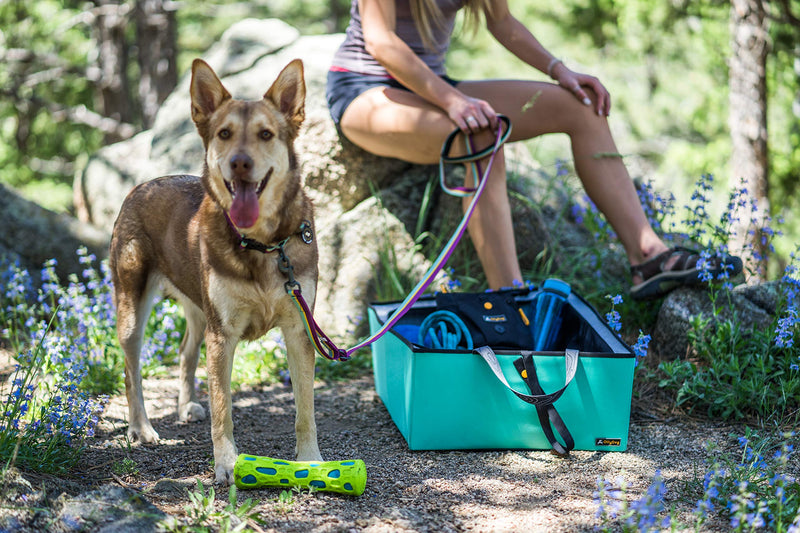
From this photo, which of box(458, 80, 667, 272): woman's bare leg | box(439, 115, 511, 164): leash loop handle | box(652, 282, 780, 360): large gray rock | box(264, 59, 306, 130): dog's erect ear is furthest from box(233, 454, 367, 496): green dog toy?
box(458, 80, 667, 272): woman's bare leg

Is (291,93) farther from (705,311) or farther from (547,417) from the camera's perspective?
(705,311)

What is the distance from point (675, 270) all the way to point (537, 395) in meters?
1.46

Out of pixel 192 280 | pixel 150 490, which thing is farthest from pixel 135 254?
pixel 150 490

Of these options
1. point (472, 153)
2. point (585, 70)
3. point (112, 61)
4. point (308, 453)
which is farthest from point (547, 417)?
point (585, 70)

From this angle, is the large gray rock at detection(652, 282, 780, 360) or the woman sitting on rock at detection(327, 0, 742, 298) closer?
the large gray rock at detection(652, 282, 780, 360)

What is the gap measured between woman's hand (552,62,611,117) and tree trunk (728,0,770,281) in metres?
4.00

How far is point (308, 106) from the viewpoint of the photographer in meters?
5.42

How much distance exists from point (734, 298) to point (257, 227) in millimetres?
2774

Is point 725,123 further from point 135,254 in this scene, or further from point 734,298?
point 135,254

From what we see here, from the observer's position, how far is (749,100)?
793cm

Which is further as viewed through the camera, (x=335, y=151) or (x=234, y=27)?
(x=234, y=27)

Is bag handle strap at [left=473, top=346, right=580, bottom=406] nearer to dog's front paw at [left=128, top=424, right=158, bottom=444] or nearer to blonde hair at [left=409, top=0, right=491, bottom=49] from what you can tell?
dog's front paw at [left=128, top=424, right=158, bottom=444]

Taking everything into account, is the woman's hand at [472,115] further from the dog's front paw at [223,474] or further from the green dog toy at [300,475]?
the dog's front paw at [223,474]

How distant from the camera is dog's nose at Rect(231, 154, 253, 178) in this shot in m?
2.74
